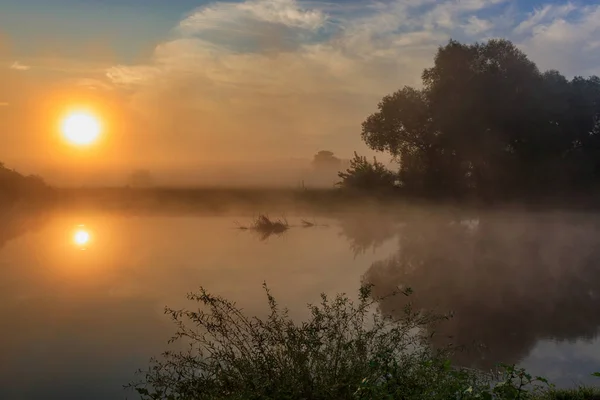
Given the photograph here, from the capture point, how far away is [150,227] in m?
29.2

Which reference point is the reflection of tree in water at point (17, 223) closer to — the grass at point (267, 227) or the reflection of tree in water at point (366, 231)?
the grass at point (267, 227)

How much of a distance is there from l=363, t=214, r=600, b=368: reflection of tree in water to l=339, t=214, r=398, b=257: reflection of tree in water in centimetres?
112

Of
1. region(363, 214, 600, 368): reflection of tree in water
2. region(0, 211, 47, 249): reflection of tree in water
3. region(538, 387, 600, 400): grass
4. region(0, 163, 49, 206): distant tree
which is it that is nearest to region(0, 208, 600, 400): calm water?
region(363, 214, 600, 368): reflection of tree in water

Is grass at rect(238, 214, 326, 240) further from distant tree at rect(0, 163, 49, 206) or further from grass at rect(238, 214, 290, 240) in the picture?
distant tree at rect(0, 163, 49, 206)

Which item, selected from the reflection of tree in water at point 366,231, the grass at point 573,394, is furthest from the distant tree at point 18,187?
the grass at point 573,394

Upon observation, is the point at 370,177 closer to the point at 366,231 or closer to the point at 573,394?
the point at 366,231

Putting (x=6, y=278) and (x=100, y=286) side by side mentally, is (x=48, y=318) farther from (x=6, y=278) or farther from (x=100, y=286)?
(x=6, y=278)

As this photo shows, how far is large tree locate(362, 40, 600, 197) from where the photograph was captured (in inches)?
1284

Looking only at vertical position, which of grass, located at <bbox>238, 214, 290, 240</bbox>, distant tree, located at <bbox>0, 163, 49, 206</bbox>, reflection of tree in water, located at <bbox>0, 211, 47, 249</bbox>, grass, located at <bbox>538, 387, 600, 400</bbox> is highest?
distant tree, located at <bbox>0, 163, 49, 206</bbox>

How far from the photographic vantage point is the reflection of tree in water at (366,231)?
22.1 metres

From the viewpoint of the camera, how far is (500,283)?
46.4 feet

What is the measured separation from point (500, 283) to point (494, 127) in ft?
68.4

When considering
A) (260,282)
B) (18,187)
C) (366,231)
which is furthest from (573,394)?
(18,187)

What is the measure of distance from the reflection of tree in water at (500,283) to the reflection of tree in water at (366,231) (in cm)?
112
